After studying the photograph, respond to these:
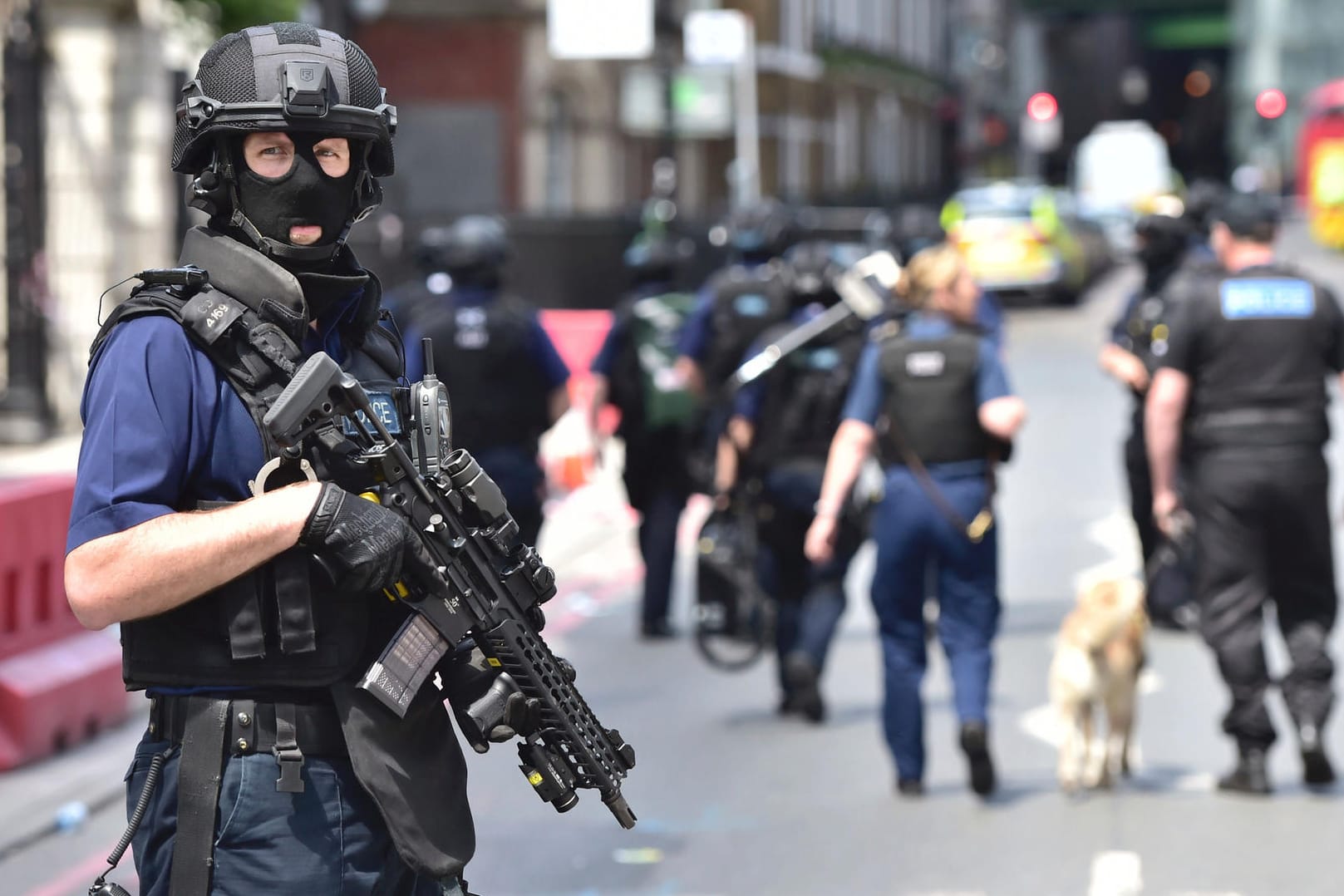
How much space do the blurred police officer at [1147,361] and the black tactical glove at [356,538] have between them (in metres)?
7.09

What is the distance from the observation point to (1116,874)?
6.22 meters

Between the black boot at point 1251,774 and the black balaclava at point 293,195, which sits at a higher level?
the black balaclava at point 293,195

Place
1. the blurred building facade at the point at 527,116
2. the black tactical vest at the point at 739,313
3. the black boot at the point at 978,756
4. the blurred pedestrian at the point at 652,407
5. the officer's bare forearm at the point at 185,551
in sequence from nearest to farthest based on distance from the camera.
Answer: the officer's bare forearm at the point at 185,551, the black boot at the point at 978,756, the black tactical vest at the point at 739,313, the blurred pedestrian at the point at 652,407, the blurred building facade at the point at 527,116

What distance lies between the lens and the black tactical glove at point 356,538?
9.61 ft

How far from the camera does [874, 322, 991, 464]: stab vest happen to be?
7016 millimetres

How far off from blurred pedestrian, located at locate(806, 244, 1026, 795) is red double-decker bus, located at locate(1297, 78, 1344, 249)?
120ft

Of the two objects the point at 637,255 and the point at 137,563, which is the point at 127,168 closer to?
the point at 637,255

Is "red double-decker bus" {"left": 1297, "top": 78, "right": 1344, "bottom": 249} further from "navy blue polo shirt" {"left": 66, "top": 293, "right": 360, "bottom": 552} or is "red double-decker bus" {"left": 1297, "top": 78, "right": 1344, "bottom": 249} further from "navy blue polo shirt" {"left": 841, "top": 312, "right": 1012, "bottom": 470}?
"navy blue polo shirt" {"left": 66, "top": 293, "right": 360, "bottom": 552}

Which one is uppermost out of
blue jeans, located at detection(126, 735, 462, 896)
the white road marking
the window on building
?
the window on building

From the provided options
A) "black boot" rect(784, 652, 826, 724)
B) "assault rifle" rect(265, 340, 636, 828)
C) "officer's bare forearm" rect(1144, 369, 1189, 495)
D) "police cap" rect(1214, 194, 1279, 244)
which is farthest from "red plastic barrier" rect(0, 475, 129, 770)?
"assault rifle" rect(265, 340, 636, 828)

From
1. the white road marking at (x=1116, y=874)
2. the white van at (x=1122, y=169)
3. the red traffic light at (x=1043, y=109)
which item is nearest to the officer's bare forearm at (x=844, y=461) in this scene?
the white road marking at (x=1116, y=874)

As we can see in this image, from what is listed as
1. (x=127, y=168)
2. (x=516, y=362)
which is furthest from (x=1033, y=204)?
(x=516, y=362)

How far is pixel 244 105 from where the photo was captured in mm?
3082

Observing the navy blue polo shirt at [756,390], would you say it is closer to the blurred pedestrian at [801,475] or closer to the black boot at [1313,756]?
the blurred pedestrian at [801,475]
